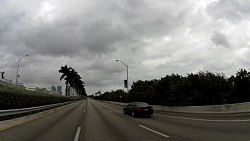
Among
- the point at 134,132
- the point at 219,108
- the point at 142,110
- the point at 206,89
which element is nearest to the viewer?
the point at 134,132

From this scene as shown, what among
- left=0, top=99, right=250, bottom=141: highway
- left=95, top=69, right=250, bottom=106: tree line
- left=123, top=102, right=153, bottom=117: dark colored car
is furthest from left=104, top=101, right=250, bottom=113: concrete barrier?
left=0, top=99, right=250, bottom=141: highway

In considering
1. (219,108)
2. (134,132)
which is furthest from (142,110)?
(134,132)

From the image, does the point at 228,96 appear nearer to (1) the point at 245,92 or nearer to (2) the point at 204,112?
(1) the point at 245,92

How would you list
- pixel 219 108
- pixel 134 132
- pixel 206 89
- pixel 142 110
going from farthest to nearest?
pixel 206 89 < pixel 219 108 < pixel 142 110 < pixel 134 132

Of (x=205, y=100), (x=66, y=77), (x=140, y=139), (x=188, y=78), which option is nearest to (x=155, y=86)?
(x=188, y=78)

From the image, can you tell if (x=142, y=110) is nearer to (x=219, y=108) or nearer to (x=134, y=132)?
(x=219, y=108)

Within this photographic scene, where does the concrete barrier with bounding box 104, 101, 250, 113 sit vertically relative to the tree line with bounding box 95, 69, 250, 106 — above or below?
below

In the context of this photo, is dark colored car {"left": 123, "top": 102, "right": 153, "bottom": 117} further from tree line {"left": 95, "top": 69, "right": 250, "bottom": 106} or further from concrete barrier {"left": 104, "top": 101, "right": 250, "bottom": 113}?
tree line {"left": 95, "top": 69, "right": 250, "bottom": 106}

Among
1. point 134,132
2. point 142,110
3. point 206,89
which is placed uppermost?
point 206,89

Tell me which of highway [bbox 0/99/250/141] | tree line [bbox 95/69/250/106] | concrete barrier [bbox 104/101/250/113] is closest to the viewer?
highway [bbox 0/99/250/141]

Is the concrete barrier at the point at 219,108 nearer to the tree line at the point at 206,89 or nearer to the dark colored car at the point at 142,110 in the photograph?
the tree line at the point at 206,89

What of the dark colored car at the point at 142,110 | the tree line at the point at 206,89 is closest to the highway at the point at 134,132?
the dark colored car at the point at 142,110

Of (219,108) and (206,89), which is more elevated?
(206,89)

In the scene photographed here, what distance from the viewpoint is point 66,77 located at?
109875 millimetres
